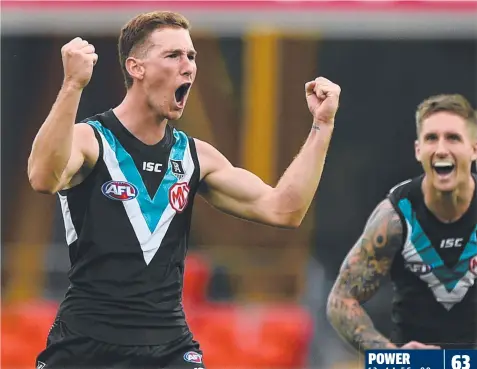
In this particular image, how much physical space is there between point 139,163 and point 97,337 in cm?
85

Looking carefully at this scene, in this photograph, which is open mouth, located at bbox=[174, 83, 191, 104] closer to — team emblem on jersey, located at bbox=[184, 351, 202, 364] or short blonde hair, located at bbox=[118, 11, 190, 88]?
short blonde hair, located at bbox=[118, 11, 190, 88]

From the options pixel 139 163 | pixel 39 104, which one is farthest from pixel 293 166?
pixel 39 104

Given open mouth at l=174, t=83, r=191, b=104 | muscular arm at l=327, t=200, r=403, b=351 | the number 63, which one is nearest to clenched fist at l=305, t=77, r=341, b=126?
open mouth at l=174, t=83, r=191, b=104

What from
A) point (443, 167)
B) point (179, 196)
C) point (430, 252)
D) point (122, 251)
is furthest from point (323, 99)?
point (430, 252)

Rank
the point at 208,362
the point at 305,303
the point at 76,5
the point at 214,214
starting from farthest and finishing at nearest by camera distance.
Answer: the point at 214,214 < the point at 76,5 < the point at 305,303 < the point at 208,362

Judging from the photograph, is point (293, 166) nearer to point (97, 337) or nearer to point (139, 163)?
point (139, 163)

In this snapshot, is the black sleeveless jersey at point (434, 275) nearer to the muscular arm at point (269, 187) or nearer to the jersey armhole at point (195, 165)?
the muscular arm at point (269, 187)

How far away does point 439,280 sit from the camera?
676cm

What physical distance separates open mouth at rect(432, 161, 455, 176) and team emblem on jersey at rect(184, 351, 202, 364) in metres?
1.92

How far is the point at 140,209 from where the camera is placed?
5.65 m

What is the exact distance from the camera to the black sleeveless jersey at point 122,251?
5.58 m

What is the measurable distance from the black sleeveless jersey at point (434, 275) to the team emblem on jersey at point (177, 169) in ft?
5.03

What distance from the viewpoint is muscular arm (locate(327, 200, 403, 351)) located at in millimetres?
6746

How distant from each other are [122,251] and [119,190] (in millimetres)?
290
